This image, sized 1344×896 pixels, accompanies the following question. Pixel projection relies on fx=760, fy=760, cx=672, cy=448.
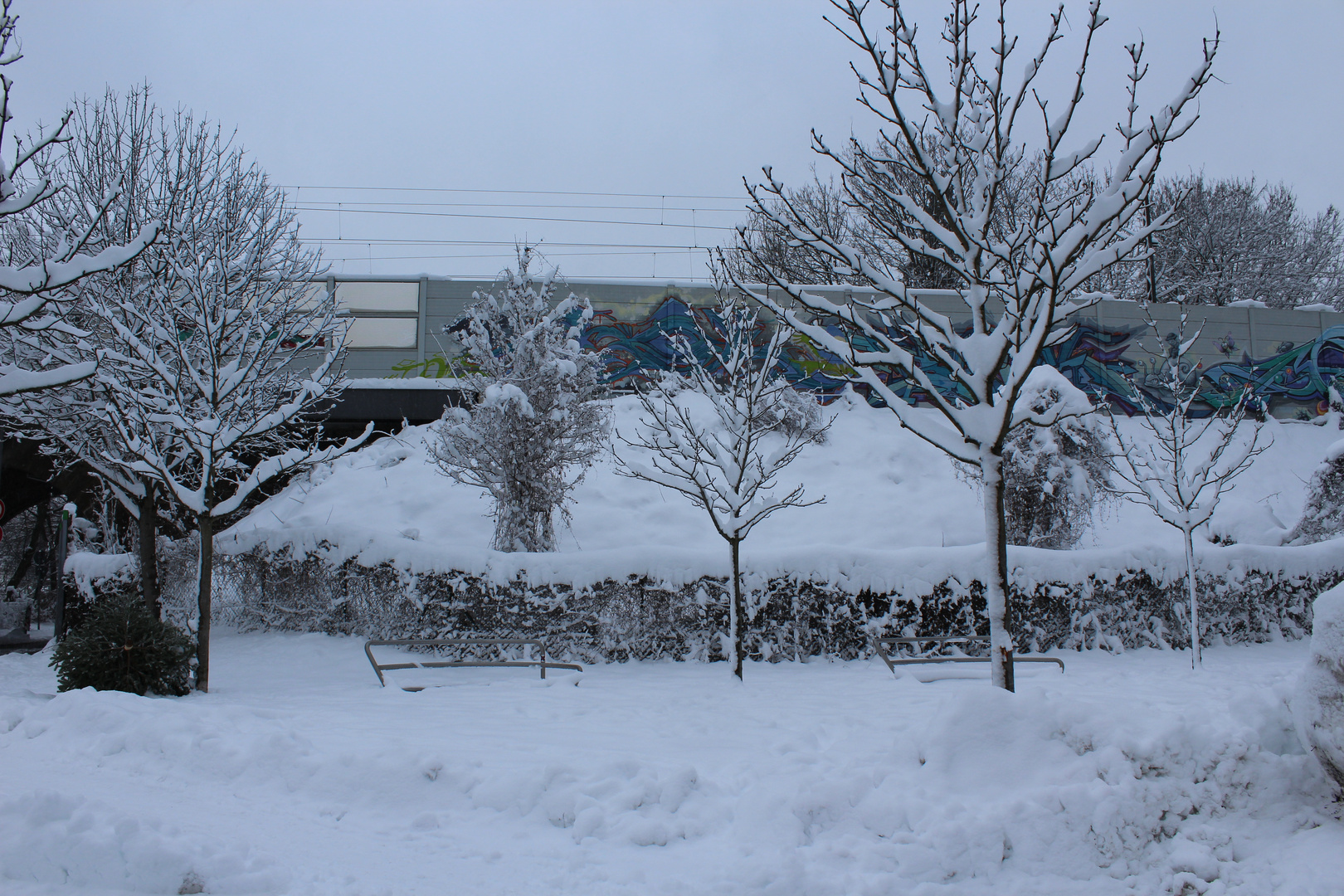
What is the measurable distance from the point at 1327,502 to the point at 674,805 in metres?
12.2

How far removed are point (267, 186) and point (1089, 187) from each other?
1281 centimetres

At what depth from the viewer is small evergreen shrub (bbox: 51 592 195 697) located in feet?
21.4

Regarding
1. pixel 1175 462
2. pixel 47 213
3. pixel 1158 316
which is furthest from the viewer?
pixel 1158 316

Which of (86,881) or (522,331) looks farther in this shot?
(522,331)

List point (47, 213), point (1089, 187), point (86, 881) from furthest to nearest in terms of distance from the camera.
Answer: point (47, 213) → point (1089, 187) → point (86, 881)

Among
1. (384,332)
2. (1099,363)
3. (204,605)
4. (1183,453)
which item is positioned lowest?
(204,605)

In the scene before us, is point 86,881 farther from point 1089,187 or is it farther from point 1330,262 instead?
point 1330,262

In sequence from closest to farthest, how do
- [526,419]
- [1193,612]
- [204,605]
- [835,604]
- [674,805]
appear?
[674,805] → [204,605] → [1193,612] → [835,604] → [526,419]

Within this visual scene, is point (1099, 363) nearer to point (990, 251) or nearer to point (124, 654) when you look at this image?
point (990, 251)

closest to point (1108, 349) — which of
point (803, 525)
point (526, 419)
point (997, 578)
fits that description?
point (803, 525)

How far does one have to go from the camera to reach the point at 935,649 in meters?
8.55

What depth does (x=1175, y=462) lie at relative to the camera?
28.1 feet

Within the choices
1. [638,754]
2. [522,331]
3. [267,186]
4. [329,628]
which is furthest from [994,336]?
[267,186]

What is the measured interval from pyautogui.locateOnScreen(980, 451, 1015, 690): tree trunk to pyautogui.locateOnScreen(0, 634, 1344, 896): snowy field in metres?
0.60
